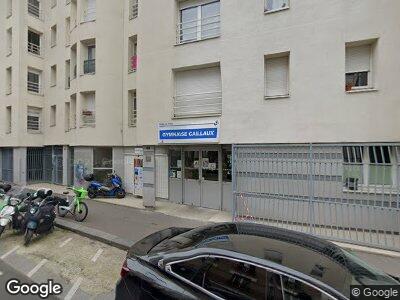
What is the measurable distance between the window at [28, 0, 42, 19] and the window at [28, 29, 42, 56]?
110 centimetres

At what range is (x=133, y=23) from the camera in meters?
13.0

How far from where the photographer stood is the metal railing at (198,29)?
962cm

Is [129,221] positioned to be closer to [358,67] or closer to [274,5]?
[358,67]

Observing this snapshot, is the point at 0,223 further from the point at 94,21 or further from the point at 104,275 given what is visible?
the point at 94,21

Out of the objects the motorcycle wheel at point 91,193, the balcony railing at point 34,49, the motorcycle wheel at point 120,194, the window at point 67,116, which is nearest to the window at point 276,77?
the motorcycle wheel at point 120,194

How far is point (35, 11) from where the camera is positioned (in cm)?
1814

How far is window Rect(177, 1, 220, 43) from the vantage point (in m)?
9.67

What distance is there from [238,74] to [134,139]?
605cm

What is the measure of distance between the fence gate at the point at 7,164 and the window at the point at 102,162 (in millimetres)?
8135

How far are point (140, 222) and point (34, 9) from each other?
17486mm

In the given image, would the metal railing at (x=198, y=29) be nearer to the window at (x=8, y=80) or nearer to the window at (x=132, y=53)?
the window at (x=132, y=53)

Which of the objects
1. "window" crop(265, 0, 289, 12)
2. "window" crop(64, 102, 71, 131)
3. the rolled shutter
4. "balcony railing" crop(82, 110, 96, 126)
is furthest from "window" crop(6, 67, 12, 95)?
the rolled shutter

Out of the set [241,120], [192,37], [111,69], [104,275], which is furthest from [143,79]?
[104,275]

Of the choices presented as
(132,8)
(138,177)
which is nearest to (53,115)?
(132,8)
